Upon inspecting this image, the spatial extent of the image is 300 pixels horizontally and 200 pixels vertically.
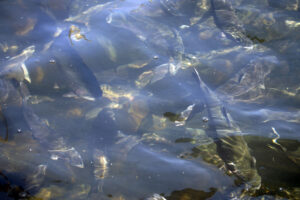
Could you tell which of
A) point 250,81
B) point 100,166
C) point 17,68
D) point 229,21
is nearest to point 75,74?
point 17,68

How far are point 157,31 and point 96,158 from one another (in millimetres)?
2966

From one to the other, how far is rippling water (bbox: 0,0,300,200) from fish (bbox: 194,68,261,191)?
1 cm

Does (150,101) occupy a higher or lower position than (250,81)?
lower

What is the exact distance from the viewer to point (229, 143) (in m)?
2.92

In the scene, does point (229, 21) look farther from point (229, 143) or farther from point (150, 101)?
point (229, 143)

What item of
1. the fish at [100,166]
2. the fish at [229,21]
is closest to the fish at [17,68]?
the fish at [100,166]

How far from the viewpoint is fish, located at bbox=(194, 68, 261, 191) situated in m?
2.60

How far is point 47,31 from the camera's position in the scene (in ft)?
14.6

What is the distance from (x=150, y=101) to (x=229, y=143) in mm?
1278

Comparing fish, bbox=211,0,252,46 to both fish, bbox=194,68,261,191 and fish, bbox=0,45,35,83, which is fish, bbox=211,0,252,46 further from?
fish, bbox=0,45,35,83

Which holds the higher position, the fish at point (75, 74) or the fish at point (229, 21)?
the fish at point (229, 21)

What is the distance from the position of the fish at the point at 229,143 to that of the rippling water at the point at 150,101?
0.05ft

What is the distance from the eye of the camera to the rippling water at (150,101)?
2.60 metres

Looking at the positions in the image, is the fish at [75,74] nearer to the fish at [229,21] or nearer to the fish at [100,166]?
the fish at [100,166]
